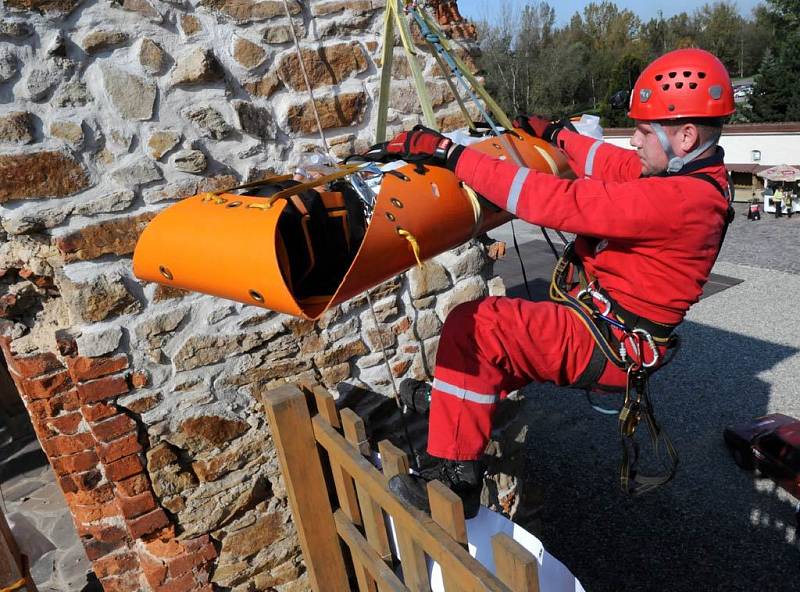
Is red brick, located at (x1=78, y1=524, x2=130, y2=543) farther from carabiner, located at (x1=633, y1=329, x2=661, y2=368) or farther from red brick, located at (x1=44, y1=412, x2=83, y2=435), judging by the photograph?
carabiner, located at (x1=633, y1=329, x2=661, y2=368)

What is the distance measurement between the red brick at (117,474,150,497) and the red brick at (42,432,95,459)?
0.69 feet

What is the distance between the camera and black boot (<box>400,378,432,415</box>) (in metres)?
2.80

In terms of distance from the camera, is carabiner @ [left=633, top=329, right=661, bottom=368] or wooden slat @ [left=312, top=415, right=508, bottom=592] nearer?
wooden slat @ [left=312, top=415, right=508, bottom=592]

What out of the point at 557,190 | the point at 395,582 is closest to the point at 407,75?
the point at 557,190

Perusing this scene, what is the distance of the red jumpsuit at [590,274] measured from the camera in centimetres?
192

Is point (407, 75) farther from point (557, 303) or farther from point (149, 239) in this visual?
point (149, 239)

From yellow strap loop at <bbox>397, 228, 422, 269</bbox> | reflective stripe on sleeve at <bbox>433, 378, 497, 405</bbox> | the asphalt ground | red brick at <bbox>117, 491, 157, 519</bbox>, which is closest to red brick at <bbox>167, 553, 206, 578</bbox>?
red brick at <bbox>117, 491, 157, 519</bbox>

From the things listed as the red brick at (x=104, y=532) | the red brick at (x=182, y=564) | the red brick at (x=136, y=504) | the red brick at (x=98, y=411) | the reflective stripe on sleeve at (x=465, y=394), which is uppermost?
the red brick at (x=98, y=411)

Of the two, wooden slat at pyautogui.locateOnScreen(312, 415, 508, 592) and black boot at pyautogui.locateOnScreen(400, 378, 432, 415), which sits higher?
wooden slat at pyautogui.locateOnScreen(312, 415, 508, 592)

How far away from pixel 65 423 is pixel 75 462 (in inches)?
7.8

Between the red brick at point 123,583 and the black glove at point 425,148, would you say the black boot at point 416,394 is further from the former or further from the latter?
the red brick at point 123,583

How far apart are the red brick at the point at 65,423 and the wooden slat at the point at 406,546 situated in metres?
1.34

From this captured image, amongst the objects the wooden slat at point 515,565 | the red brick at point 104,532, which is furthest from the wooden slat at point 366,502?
the red brick at point 104,532

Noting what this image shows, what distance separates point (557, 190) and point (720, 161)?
667mm
